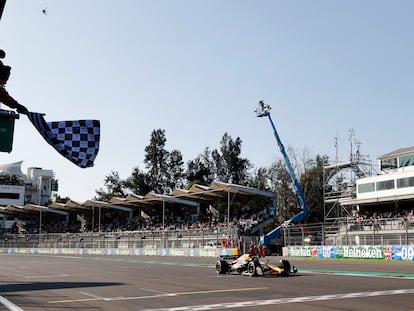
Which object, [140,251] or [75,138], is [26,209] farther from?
[75,138]

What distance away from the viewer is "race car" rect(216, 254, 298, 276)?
18.5m

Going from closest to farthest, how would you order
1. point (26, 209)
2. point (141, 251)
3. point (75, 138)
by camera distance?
point (75, 138), point (141, 251), point (26, 209)

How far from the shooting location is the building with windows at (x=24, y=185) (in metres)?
105

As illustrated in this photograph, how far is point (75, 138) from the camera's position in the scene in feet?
33.2

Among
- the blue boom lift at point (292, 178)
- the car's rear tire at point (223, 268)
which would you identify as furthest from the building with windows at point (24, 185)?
the car's rear tire at point (223, 268)

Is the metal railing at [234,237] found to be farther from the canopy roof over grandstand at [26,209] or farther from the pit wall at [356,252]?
the canopy roof over grandstand at [26,209]

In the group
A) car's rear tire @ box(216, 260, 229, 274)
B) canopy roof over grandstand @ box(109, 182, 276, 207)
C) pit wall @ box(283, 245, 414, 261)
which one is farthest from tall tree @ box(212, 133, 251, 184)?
car's rear tire @ box(216, 260, 229, 274)

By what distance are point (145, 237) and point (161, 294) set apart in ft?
136

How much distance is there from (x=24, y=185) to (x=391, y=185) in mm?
84326

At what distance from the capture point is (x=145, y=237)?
53844 mm

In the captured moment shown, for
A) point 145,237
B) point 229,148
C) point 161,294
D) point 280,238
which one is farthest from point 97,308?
point 229,148

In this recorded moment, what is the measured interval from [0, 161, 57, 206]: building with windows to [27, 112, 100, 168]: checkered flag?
101226 millimetres

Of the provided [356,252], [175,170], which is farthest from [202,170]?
[356,252]

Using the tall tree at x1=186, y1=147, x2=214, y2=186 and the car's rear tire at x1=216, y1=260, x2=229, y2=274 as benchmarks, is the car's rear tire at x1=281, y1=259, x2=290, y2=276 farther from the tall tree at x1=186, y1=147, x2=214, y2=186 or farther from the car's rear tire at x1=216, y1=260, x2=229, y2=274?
the tall tree at x1=186, y1=147, x2=214, y2=186
